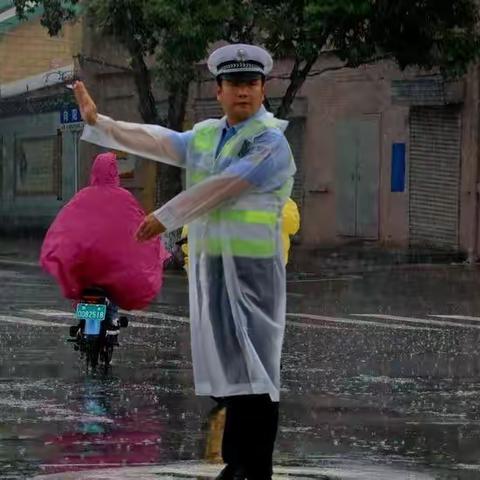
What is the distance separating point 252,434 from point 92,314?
18.3ft

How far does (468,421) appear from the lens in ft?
30.9

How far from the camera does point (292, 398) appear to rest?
10570 mm

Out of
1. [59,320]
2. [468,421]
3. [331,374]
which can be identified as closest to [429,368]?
[331,374]

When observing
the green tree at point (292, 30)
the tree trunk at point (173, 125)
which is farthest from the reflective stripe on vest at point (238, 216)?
the tree trunk at point (173, 125)

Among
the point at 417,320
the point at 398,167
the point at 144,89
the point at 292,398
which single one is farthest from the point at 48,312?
the point at 398,167

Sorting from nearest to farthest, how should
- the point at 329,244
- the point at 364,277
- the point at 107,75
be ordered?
the point at 364,277
the point at 329,244
the point at 107,75

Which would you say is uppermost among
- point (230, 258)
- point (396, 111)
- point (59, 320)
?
point (396, 111)

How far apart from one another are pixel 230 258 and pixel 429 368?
6.27 metres

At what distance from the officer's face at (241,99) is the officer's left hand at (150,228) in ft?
1.98

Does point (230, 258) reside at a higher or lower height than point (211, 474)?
higher

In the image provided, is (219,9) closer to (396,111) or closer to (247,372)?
(396,111)

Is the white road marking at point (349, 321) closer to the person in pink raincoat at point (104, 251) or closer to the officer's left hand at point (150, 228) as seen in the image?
the person in pink raincoat at point (104, 251)

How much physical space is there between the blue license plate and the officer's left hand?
18.0ft

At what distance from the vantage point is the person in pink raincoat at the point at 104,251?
38.9ft
